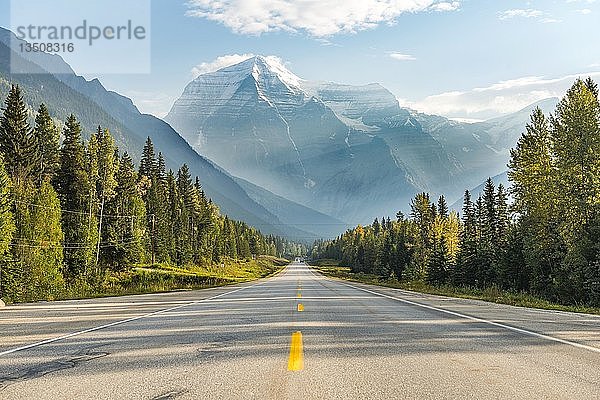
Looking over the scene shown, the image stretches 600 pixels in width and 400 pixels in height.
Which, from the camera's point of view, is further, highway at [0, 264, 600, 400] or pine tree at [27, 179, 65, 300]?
pine tree at [27, 179, 65, 300]

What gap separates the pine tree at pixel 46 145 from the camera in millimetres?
55294

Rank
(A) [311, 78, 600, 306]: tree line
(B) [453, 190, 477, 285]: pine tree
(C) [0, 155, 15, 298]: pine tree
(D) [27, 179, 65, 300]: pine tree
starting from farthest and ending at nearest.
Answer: (B) [453, 190, 477, 285]: pine tree
(D) [27, 179, 65, 300]: pine tree
(C) [0, 155, 15, 298]: pine tree
(A) [311, 78, 600, 306]: tree line

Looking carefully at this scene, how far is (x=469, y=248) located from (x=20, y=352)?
46466 millimetres

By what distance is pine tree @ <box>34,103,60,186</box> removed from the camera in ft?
181

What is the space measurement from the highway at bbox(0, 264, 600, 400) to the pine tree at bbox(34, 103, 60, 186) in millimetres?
46207

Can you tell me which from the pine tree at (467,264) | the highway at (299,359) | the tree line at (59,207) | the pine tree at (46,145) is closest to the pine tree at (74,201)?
the tree line at (59,207)

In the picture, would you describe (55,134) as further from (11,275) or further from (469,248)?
(469,248)

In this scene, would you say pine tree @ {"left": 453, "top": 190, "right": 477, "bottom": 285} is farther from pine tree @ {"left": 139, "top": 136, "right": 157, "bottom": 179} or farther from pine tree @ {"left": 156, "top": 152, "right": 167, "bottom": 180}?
pine tree @ {"left": 156, "top": 152, "right": 167, "bottom": 180}

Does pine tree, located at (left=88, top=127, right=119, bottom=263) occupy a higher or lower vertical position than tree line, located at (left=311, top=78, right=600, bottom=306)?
higher

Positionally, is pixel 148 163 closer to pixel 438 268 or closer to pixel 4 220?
pixel 4 220

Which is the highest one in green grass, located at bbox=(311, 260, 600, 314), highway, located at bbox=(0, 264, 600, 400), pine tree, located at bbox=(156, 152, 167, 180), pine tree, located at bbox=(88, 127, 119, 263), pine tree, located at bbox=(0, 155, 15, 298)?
pine tree, located at bbox=(156, 152, 167, 180)

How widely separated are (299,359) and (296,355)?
35 centimetres

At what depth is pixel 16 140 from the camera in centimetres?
4969

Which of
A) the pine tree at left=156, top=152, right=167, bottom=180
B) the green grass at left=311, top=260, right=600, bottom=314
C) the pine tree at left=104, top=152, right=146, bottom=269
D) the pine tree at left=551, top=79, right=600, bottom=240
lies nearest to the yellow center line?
the green grass at left=311, top=260, right=600, bottom=314
